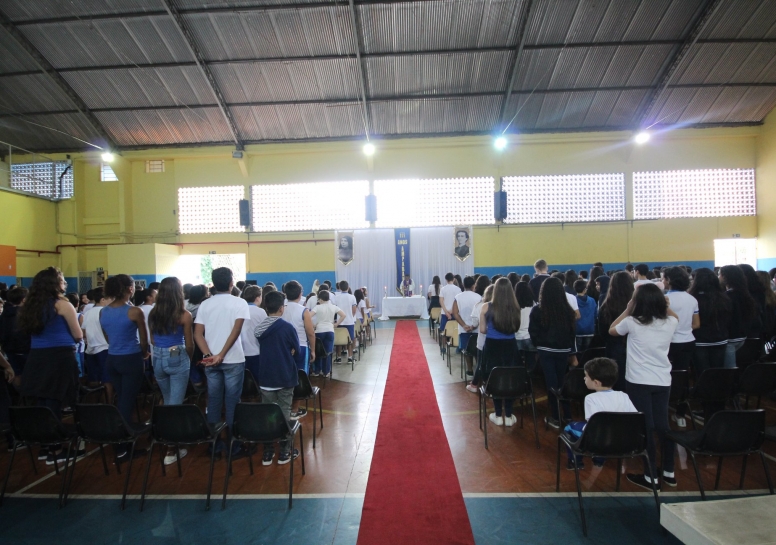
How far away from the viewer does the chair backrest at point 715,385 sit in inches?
134

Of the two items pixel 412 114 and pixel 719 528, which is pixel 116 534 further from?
pixel 412 114

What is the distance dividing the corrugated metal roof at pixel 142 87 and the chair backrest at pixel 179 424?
11.3m

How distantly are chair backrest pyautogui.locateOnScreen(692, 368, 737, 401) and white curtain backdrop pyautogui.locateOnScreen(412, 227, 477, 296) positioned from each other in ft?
34.1

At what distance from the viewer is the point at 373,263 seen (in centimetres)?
1402

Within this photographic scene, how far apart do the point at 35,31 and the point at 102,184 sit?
510cm

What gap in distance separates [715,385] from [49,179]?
1866 cm

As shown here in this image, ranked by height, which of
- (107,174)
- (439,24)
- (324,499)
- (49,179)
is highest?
(439,24)

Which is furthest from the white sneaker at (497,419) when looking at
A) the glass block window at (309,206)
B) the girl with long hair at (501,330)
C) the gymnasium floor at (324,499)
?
the glass block window at (309,206)

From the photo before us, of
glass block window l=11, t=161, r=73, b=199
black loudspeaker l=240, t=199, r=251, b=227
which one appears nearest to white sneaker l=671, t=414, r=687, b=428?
black loudspeaker l=240, t=199, r=251, b=227

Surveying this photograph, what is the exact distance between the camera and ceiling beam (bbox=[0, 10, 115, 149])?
10366 millimetres

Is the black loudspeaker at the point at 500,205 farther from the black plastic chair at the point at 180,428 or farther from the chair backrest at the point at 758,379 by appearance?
the black plastic chair at the point at 180,428

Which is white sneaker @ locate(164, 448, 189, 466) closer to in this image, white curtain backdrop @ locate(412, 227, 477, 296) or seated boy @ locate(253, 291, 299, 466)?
seated boy @ locate(253, 291, 299, 466)

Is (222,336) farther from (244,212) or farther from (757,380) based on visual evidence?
(244,212)

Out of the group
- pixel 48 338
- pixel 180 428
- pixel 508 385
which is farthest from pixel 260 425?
pixel 508 385
